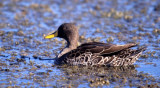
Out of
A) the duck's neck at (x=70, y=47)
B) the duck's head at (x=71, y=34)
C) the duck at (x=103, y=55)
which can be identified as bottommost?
the duck at (x=103, y=55)

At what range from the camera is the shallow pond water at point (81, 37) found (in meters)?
9.41

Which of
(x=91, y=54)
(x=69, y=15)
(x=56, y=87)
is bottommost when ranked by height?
(x=56, y=87)

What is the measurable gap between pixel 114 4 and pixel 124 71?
1086 cm

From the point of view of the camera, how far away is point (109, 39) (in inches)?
547

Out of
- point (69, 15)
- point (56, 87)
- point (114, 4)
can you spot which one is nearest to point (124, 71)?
point (56, 87)

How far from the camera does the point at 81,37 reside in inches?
565

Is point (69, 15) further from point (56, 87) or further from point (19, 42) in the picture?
point (56, 87)

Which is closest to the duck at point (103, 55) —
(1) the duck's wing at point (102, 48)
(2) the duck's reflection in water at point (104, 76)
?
(1) the duck's wing at point (102, 48)

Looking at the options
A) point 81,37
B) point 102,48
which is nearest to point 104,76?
point 102,48

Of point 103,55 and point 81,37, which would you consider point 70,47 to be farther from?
point 81,37

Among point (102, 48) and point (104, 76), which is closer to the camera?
point (104, 76)

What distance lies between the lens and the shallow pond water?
941 cm

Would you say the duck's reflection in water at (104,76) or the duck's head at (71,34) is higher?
the duck's head at (71,34)

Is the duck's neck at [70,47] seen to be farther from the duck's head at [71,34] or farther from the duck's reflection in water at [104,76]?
the duck's reflection in water at [104,76]
